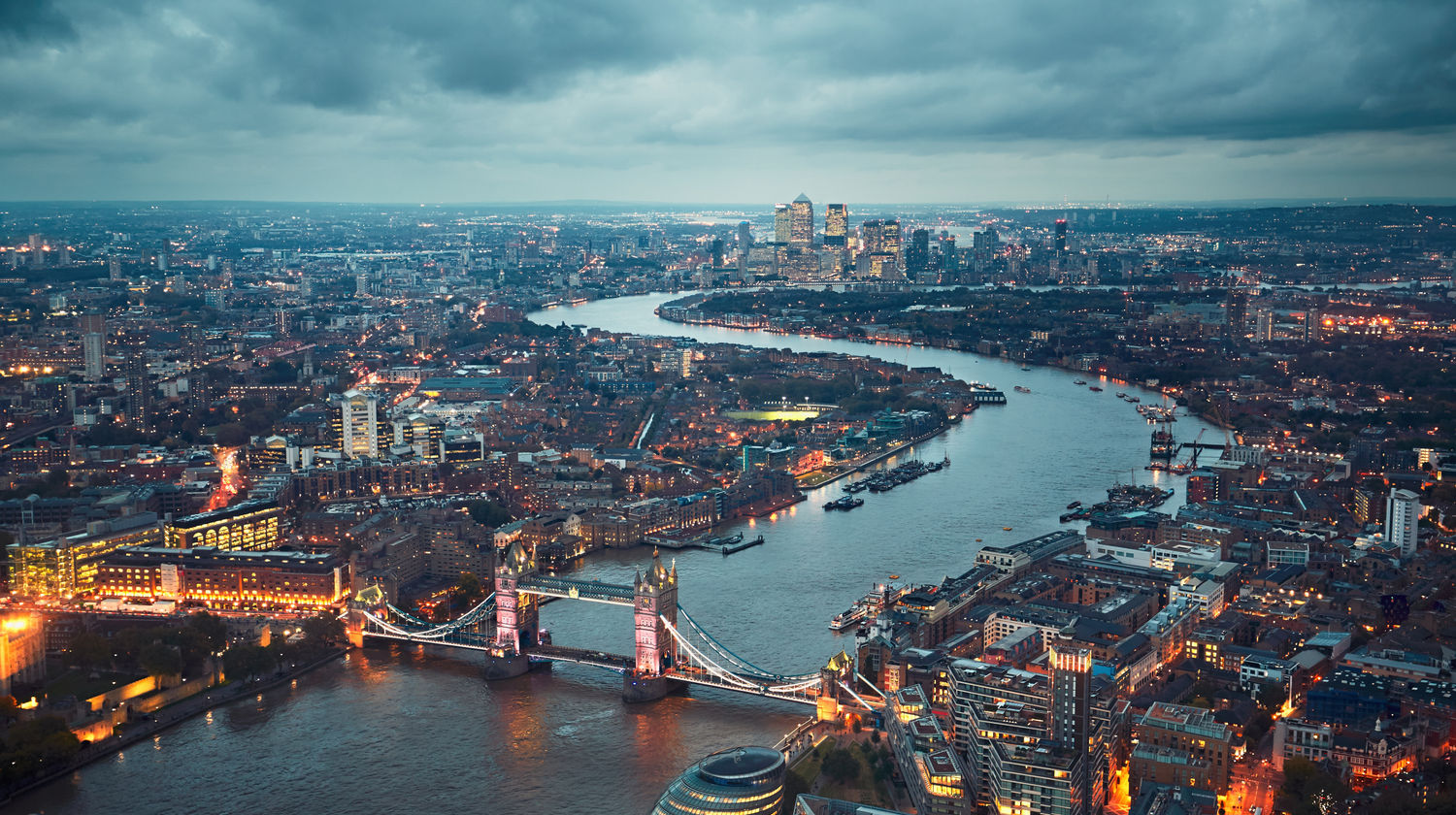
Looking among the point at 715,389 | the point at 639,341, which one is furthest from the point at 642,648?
the point at 639,341

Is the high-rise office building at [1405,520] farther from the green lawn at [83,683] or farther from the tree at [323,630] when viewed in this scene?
the green lawn at [83,683]

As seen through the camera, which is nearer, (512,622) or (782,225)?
(512,622)

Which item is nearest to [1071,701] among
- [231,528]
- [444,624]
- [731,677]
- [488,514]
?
[731,677]

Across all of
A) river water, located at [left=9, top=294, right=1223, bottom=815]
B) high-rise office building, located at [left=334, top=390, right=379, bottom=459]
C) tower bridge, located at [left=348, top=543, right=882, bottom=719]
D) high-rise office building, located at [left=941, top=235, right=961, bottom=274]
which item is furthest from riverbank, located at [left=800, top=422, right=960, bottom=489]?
high-rise office building, located at [left=941, top=235, right=961, bottom=274]

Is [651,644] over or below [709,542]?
over

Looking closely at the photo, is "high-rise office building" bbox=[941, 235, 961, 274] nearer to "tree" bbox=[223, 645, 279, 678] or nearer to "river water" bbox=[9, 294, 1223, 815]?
"river water" bbox=[9, 294, 1223, 815]

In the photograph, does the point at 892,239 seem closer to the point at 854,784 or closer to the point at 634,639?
the point at 634,639
